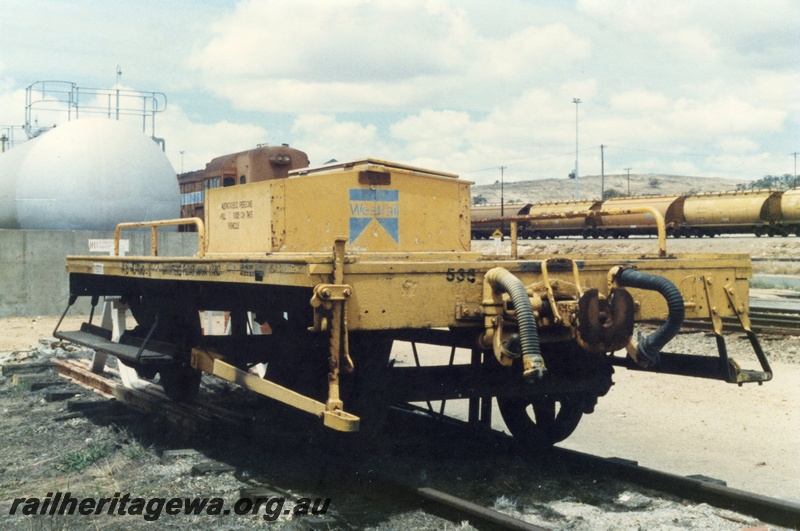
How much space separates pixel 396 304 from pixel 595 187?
11869 cm

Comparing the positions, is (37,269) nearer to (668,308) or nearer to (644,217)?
(668,308)

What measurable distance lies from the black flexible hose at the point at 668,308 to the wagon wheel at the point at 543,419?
1.28 meters

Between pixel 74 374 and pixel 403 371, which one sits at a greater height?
pixel 403 371

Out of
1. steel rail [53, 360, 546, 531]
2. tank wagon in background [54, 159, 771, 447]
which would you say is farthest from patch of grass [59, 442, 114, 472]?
tank wagon in background [54, 159, 771, 447]

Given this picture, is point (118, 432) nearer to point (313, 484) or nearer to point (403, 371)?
point (313, 484)

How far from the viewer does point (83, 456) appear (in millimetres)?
6355

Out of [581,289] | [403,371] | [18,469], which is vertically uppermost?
[581,289]

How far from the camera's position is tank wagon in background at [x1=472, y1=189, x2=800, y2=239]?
113ft

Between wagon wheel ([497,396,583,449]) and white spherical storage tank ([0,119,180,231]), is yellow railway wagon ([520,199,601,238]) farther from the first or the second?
wagon wheel ([497,396,583,449])

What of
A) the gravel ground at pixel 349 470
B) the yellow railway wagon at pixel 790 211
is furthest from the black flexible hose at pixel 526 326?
the yellow railway wagon at pixel 790 211

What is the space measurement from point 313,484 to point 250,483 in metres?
0.44

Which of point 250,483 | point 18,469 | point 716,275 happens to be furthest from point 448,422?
point 18,469

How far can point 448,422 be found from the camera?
6.92 meters

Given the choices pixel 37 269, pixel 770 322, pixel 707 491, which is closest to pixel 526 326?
pixel 707 491
